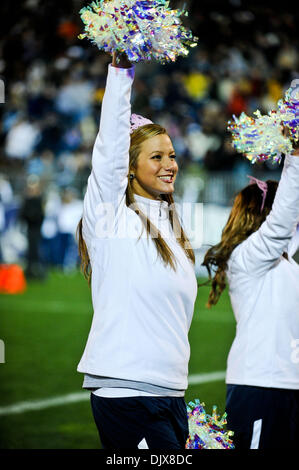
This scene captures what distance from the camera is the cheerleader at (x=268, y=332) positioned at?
115 inches

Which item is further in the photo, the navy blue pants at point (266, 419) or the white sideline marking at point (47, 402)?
the white sideline marking at point (47, 402)

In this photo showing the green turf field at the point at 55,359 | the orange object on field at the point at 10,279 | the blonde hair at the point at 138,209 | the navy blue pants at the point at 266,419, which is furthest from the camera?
the orange object on field at the point at 10,279

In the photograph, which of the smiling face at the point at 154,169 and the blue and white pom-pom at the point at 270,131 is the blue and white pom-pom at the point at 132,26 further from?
the blue and white pom-pom at the point at 270,131

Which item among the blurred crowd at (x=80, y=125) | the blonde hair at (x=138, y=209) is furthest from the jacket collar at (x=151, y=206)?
the blurred crowd at (x=80, y=125)

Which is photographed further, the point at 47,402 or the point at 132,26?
the point at 47,402

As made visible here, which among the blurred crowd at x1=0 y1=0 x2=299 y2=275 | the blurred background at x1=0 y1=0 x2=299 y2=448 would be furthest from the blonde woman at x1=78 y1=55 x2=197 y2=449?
the blurred crowd at x1=0 y1=0 x2=299 y2=275

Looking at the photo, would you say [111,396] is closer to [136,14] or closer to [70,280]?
[136,14]

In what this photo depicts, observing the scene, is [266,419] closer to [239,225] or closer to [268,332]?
[268,332]

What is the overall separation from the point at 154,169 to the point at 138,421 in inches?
33.6

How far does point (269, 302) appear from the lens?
3.13 metres

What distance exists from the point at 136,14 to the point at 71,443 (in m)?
2.73

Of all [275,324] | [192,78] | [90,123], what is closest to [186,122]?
[192,78]

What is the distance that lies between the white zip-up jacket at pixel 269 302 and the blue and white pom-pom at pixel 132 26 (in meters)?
0.74

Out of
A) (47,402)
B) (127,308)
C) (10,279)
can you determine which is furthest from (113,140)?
(10,279)
